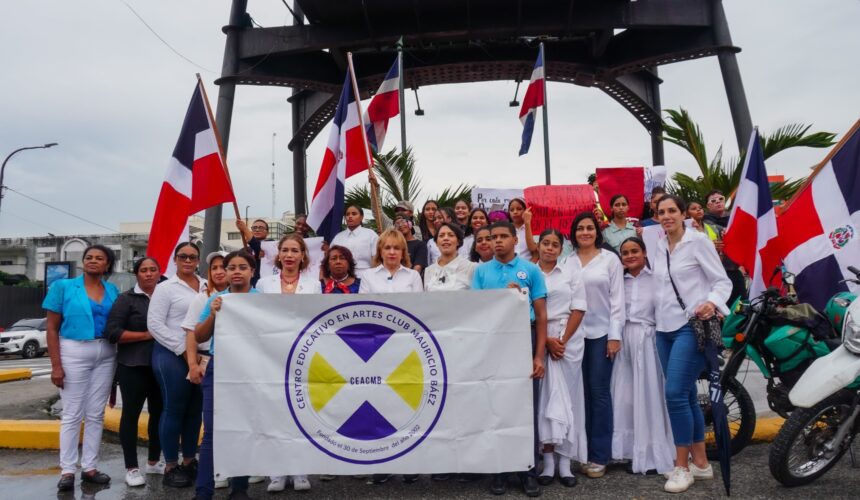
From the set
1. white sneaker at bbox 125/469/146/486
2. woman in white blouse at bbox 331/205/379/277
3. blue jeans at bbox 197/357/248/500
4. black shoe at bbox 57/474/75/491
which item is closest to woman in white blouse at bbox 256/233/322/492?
blue jeans at bbox 197/357/248/500

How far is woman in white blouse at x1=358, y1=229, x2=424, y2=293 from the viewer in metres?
4.67

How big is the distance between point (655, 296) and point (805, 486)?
4.98 feet

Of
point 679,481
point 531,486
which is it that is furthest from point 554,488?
point 679,481

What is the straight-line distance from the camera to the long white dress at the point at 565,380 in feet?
14.2

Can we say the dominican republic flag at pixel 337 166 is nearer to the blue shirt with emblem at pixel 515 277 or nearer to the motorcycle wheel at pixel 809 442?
the blue shirt with emblem at pixel 515 277

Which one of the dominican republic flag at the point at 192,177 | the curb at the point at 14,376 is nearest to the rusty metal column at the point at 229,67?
the curb at the point at 14,376

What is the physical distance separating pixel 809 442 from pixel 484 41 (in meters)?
12.9

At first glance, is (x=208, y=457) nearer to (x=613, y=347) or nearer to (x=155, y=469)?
(x=155, y=469)

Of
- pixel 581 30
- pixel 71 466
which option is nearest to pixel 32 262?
pixel 581 30

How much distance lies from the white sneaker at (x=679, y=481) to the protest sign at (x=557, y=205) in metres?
3.41

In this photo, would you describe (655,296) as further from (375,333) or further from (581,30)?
(581,30)

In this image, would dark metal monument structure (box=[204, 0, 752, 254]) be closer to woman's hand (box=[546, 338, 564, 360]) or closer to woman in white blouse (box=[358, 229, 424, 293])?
woman in white blouse (box=[358, 229, 424, 293])

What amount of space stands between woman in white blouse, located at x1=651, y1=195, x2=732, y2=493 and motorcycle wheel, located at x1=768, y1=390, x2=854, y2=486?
1.57 feet

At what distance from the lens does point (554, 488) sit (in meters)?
4.29
